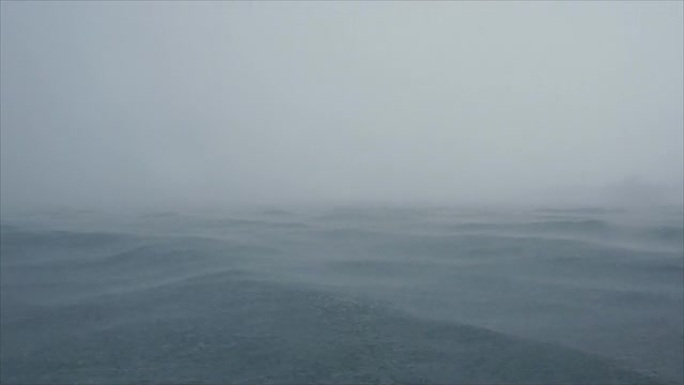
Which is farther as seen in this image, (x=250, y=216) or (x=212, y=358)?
(x=250, y=216)

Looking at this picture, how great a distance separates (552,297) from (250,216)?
12.8m

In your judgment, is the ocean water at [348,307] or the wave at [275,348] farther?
the ocean water at [348,307]

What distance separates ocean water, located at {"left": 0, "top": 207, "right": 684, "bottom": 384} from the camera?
19.3ft

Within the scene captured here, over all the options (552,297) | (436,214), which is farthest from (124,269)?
(436,214)

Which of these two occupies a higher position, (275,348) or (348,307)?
(348,307)

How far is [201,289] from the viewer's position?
Answer: 886 centimetres

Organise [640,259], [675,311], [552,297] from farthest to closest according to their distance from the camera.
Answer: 1. [640,259]
2. [552,297]
3. [675,311]

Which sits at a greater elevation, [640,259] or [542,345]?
[640,259]

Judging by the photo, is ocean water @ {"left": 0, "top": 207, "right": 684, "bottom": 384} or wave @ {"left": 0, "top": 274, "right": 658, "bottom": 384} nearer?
wave @ {"left": 0, "top": 274, "right": 658, "bottom": 384}

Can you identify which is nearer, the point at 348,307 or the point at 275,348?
the point at 275,348

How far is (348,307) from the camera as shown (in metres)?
7.85

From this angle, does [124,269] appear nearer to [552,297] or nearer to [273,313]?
[273,313]

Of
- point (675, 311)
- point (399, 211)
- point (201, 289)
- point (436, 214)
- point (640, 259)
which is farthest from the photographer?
point (399, 211)

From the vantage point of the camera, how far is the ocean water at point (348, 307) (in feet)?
19.3
